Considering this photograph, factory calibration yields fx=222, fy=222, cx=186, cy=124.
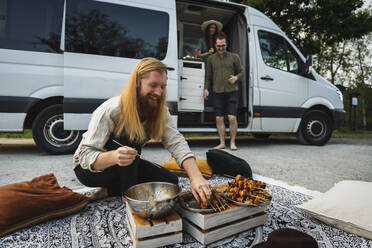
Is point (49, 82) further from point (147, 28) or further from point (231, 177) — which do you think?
point (231, 177)

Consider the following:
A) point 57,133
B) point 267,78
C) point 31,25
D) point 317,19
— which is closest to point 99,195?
point 57,133

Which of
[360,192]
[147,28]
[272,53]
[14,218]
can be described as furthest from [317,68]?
A: [14,218]

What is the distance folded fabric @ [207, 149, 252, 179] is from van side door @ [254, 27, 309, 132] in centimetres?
209

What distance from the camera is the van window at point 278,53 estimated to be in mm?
4455

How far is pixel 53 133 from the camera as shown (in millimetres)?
3350

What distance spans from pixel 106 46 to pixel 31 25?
997mm

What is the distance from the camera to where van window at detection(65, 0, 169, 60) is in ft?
10.5

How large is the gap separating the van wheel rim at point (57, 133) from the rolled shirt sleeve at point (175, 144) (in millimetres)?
2417

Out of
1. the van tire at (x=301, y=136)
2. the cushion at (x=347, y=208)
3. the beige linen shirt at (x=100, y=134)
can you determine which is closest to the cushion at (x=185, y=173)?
the beige linen shirt at (x=100, y=134)

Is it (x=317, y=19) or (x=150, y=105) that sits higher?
(x=317, y=19)

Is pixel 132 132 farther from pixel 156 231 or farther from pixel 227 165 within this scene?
pixel 227 165

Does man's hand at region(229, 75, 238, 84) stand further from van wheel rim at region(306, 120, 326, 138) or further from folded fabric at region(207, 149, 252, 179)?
van wheel rim at region(306, 120, 326, 138)

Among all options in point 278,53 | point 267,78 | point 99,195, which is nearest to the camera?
point 99,195

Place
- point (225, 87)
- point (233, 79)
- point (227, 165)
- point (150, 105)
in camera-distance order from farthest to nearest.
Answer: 1. point (225, 87)
2. point (233, 79)
3. point (227, 165)
4. point (150, 105)
